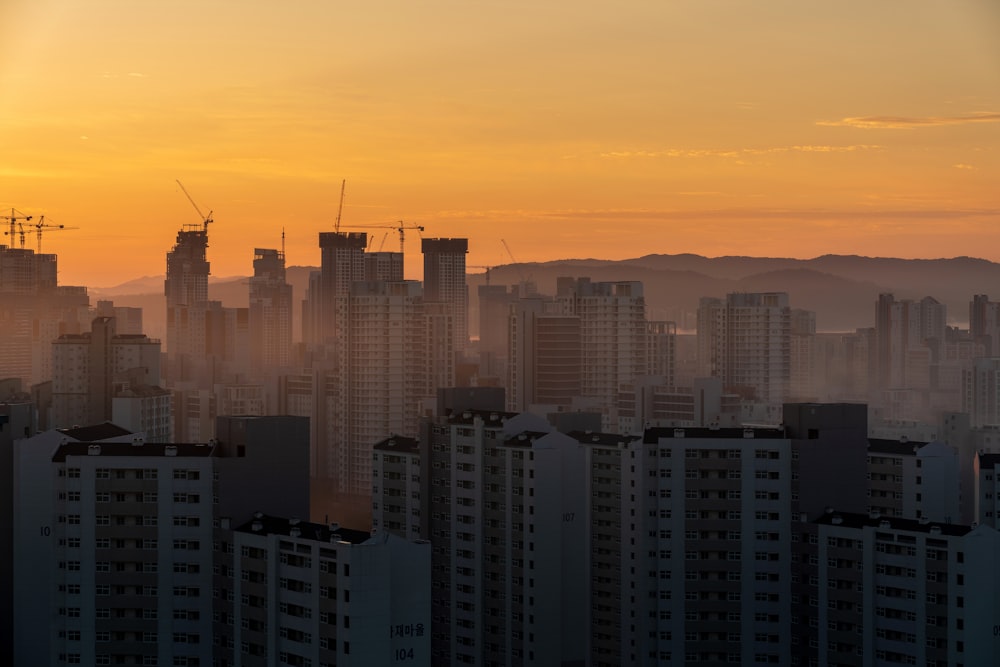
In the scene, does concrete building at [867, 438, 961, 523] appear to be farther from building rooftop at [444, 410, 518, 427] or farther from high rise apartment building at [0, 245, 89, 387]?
high rise apartment building at [0, 245, 89, 387]

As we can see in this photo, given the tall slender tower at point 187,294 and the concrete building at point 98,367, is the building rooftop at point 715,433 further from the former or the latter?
the tall slender tower at point 187,294

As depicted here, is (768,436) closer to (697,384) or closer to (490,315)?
(697,384)

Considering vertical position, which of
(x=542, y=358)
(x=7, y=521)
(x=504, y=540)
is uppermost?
(x=542, y=358)

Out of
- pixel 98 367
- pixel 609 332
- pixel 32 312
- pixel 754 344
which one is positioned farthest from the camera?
pixel 32 312

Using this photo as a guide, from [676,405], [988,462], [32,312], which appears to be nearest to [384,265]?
[32,312]

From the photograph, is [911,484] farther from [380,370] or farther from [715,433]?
[380,370]

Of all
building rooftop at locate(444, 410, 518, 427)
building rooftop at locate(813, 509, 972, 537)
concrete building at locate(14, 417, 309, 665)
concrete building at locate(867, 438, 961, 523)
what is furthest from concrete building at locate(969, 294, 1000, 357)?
concrete building at locate(14, 417, 309, 665)

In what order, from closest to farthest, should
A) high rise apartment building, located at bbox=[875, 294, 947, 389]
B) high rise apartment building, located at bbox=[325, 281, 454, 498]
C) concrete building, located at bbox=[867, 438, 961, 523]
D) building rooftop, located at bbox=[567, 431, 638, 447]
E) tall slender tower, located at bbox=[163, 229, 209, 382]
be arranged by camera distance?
building rooftop, located at bbox=[567, 431, 638, 447]
concrete building, located at bbox=[867, 438, 961, 523]
high rise apartment building, located at bbox=[325, 281, 454, 498]
high rise apartment building, located at bbox=[875, 294, 947, 389]
tall slender tower, located at bbox=[163, 229, 209, 382]

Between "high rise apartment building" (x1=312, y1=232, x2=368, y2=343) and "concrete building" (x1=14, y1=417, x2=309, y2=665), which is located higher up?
"high rise apartment building" (x1=312, y1=232, x2=368, y2=343)
